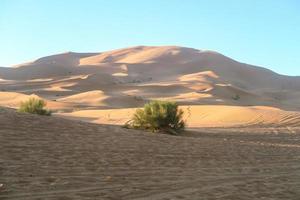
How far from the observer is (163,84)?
70.1 m

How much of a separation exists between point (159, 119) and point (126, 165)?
9.46 m

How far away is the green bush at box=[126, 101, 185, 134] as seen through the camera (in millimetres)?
19672

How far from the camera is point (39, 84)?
7100 centimetres

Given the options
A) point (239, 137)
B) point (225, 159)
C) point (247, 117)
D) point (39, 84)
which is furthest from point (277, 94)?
point (225, 159)

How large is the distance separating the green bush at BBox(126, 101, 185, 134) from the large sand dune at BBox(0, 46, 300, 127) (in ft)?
21.0

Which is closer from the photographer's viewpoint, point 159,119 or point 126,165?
point 126,165

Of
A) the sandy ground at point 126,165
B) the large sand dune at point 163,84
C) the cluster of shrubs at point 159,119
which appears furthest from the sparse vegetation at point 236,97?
the sandy ground at point 126,165

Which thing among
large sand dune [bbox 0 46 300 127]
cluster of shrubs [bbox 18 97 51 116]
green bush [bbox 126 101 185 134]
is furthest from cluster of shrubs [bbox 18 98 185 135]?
large sand dune [bbox 0 46 300 127]

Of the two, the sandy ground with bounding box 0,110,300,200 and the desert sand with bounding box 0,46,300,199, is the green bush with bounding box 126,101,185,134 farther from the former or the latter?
the sandy ground with bounding box 0,110,300,200

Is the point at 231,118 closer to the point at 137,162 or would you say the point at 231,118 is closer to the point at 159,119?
the point at 159,119

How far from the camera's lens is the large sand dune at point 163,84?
3281cm

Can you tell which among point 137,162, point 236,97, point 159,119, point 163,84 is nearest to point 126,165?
point 137,162

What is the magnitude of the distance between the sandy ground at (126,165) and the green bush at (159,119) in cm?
384

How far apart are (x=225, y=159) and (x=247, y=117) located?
15799mm
